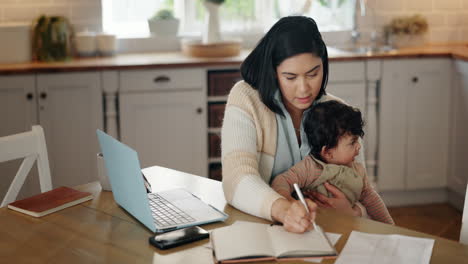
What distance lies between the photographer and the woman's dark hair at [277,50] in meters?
2.22

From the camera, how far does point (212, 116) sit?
13.5 ft

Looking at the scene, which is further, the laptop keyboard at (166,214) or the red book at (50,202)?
the red book at (50,202)

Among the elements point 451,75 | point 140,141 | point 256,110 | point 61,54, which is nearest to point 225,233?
point 256,110

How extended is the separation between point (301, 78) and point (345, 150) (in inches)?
11.4

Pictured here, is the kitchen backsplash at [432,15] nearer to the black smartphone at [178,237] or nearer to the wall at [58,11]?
the wall at [58,11]

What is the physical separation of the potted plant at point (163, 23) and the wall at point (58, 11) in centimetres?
33

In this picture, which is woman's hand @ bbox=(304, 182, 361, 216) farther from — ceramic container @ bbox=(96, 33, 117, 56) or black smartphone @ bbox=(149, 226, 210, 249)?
ceramic container @ bbox=(96, 33, 117, 56)

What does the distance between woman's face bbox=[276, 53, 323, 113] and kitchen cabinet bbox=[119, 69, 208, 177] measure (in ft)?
5.81

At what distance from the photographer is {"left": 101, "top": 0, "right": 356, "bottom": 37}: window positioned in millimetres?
4539

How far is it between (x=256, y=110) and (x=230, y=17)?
245 centimetres

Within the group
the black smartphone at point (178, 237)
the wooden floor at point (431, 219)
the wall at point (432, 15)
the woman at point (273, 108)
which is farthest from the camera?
the wall at point (432, 15)

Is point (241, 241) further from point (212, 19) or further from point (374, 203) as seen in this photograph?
point (212, 19)

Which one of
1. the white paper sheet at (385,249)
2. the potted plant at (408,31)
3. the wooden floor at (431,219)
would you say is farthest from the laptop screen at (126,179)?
the potted plant at (408,31)

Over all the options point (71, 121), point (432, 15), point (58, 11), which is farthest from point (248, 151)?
point (432, 15)
